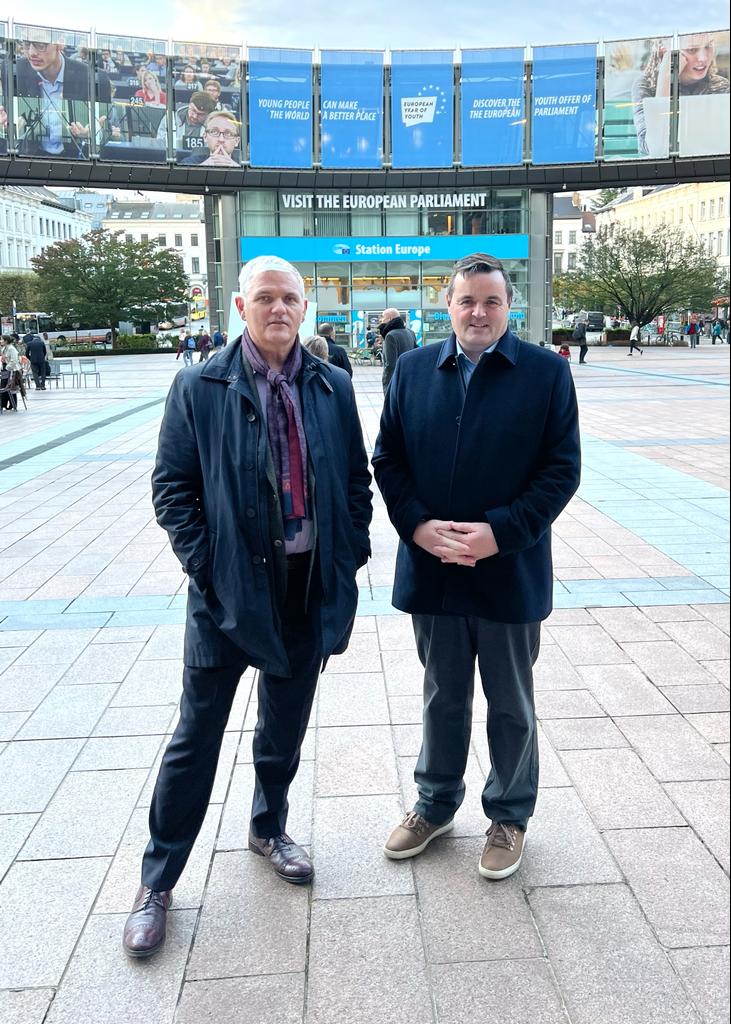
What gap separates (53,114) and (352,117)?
36.0 feet

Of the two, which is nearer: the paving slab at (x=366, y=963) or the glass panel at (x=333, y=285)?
the paving slab at (x=366, y=963)

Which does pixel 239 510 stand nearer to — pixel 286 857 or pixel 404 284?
pixel 286 857

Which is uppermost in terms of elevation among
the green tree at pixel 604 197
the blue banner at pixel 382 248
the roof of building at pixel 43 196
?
the roof of building at pixel 43 196

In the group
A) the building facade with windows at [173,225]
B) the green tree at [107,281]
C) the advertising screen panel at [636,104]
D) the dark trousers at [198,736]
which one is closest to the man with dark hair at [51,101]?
the advertising screen panel at [636,104]

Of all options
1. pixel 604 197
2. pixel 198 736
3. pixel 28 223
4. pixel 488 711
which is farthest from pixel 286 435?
pixel 28 223

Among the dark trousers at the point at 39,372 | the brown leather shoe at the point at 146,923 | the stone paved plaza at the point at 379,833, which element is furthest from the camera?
the dark trousers at the point at 39,372

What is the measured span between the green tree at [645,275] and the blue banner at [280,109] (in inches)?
761

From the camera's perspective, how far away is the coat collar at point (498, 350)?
289 cm

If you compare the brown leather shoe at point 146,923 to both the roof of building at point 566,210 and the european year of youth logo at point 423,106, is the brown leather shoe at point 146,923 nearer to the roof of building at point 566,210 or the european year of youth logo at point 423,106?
the european year of youth logo at point 423,106

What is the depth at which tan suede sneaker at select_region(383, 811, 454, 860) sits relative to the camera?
3201 millimetres

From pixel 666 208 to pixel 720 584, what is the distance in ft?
139

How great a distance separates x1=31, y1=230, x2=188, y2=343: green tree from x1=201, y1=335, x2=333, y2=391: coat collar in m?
57.2

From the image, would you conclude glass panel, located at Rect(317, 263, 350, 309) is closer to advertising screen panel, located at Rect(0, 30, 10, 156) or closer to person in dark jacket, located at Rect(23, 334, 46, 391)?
advertising screen panel, located at Rect(0, 30, 10, 156)

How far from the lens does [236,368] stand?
2803 millimetres
